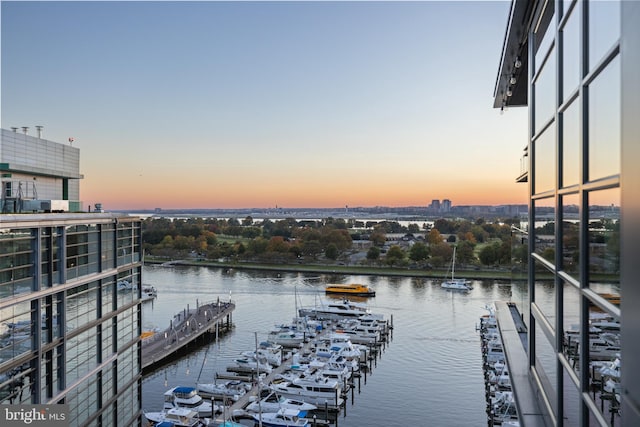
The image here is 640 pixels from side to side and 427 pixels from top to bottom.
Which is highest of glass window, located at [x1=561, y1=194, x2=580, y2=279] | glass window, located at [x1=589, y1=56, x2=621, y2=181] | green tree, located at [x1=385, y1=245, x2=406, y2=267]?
glass window, located at [x1=589, y1=56, x2=621, y2=181]

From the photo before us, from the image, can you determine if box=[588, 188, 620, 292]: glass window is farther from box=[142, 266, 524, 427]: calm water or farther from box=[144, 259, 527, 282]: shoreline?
box=[144, 259, 527, 282]: shoreline

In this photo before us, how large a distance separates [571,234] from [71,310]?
695 cm

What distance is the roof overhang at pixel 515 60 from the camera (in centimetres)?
435

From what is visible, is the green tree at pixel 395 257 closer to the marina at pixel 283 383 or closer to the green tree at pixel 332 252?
the green tree at pixel 332 252

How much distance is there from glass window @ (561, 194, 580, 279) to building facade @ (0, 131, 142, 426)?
5784 mm

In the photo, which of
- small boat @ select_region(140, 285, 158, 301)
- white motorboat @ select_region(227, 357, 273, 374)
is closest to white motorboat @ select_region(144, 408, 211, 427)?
white motorboat @ select_region(227, 357, 273, 374)

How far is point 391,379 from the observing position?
19.0 m

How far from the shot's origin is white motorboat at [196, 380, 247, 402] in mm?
17281

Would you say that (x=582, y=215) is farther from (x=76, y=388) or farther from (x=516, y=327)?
(x=76, y=388)

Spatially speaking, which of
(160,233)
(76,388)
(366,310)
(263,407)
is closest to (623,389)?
(76,388)

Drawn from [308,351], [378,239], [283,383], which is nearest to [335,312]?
[308,351]

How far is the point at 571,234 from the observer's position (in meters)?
2.84

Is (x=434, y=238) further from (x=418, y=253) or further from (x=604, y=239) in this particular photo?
(x=604, y=239)

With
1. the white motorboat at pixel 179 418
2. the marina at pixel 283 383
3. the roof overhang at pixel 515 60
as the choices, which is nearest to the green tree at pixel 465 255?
the marina at pixel 283 383
